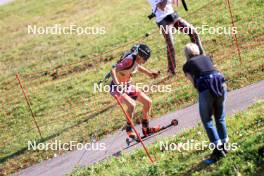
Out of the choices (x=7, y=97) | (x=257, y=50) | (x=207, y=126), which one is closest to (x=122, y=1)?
(x=7, y=97)

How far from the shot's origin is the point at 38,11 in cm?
4300

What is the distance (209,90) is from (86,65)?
55.6ft

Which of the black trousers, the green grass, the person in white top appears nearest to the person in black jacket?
the green grass

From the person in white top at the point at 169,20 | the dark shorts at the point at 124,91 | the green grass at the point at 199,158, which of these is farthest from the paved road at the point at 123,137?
the person in white top at the point at 169,20

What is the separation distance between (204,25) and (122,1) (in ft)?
48.5

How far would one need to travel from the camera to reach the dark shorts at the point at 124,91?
13121 mm

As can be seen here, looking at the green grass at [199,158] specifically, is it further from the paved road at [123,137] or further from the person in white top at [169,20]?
the person in white top at [169,20]

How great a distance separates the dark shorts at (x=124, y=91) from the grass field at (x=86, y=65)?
258cm

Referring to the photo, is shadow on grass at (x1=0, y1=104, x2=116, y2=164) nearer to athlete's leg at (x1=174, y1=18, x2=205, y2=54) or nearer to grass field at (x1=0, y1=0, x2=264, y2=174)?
grass field at (x1=0, y1=0, x2=264, y2=174)

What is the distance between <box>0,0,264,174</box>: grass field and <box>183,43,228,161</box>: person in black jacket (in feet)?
20.5

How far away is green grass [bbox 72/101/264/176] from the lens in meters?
8.84

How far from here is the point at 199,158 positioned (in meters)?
9.90

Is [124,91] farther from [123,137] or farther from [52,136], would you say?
[52,136]

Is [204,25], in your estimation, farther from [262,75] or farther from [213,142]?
[213,142]
